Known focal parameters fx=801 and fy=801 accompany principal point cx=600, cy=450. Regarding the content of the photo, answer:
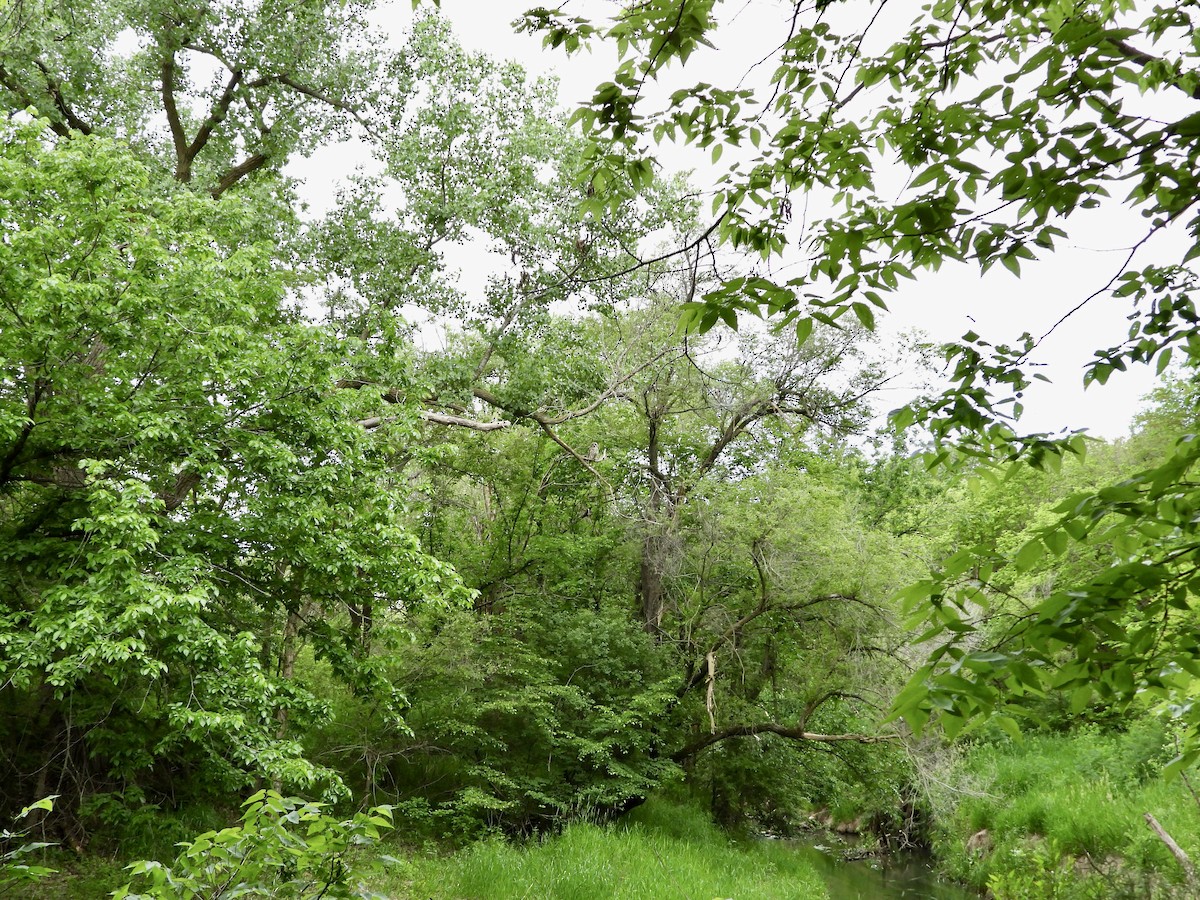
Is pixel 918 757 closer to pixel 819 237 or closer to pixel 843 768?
pixel 843 768

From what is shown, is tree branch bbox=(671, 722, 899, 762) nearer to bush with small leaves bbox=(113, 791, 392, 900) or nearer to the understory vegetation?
the understory vegetation

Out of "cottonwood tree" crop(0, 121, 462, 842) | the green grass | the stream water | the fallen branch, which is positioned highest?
"cottonwood tree" crop(0, 121, 462, 842)

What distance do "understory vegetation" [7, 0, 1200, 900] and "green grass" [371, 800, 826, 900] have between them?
9cm

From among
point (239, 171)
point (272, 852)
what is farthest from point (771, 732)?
point (239, 171)

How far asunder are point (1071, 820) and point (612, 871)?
6405mm

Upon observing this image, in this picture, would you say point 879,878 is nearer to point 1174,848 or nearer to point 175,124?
point 1174,848

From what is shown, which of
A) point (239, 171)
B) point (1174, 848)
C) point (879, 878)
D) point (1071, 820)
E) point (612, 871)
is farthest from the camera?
point (879, 878)

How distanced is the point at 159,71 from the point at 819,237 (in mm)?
12329

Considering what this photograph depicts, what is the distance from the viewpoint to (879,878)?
13812 mm

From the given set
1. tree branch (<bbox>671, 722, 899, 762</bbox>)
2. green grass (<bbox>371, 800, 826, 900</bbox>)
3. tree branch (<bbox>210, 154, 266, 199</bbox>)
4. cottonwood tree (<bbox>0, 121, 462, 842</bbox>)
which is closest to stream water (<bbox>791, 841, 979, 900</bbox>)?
green grass (<bbox>371, 800, 826, 900</bbox>)

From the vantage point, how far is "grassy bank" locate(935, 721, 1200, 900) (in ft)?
29.6

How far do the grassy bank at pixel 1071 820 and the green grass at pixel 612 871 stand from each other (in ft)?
9.06

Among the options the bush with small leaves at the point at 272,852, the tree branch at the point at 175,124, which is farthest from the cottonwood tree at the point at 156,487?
the bush with small leaves at the point at 272,852

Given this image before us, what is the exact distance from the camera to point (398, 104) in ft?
41.6
